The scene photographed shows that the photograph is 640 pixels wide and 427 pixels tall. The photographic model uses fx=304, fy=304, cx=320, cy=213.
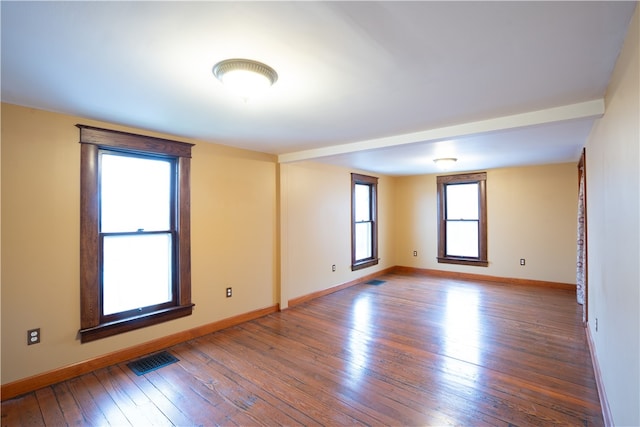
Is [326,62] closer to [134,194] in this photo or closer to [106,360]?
[134,194]

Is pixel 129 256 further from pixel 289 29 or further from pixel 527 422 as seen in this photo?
pixel 527 422

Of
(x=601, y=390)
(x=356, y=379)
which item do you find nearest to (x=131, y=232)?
(x=356, y=379)

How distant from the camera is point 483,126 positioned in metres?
2.84

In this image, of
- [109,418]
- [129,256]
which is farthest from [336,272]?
[109,418]

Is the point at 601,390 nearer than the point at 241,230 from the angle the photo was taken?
Yes

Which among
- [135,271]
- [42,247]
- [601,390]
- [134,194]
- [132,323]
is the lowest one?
[601,390]

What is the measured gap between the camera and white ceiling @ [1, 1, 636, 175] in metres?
1.33

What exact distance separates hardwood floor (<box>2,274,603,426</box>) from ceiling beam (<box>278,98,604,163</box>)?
7.18 ft

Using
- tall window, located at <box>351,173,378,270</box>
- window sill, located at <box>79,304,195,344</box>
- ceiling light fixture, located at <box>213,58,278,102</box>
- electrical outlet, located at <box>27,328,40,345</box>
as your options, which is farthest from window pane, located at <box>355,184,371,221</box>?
electrical outlet, located at <box>27,328,40,345</box>

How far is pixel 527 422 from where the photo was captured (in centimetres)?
206

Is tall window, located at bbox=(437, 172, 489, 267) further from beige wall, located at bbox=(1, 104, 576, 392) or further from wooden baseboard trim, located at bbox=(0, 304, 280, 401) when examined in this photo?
wooden baseboard trim, located at bbox=(0, 304, 280, 401)

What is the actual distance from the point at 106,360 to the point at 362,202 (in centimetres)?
501

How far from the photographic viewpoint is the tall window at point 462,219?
20.5 ft

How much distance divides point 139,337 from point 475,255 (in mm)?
6125
